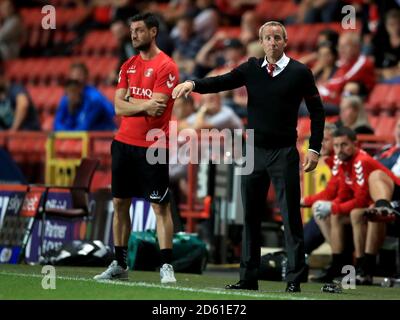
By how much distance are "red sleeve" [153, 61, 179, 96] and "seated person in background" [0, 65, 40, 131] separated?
832 centimetres

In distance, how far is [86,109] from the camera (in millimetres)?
17750

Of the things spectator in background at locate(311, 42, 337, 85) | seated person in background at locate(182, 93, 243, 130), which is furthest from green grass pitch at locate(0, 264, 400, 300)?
spectator in background at locate(311, 42, 337, 85)

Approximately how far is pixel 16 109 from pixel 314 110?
981cm

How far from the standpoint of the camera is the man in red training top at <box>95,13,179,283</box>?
36.0ft

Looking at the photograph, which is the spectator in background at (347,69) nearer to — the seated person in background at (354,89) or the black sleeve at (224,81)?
the seated person in background at (354,89)

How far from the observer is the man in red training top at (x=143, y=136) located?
10984 millimetres

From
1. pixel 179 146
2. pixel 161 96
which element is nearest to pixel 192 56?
pixel 179 146

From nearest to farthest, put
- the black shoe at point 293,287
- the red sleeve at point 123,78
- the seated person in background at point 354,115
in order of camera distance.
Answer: the black shoe at point 293,287
the red sleeve at point 123,78
the seated person in background at point 354,115

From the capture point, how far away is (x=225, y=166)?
1520 cm

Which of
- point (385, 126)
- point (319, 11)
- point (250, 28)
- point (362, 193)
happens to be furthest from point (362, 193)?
point (319, 11)

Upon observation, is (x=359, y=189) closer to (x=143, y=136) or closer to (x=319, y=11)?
(x=143, y=136)

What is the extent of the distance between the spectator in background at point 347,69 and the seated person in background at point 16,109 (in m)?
4.90

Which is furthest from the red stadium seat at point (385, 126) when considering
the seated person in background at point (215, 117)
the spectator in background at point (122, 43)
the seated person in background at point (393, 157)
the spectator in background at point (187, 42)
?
the spectator in background at point (122, 43)

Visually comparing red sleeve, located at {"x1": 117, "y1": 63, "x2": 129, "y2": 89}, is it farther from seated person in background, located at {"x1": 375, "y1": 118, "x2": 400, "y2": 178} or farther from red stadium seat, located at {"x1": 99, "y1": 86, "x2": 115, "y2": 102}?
red stadium seat, located at {"x1": 99, "y1": 86, "x2": 115, "y2": 102}
